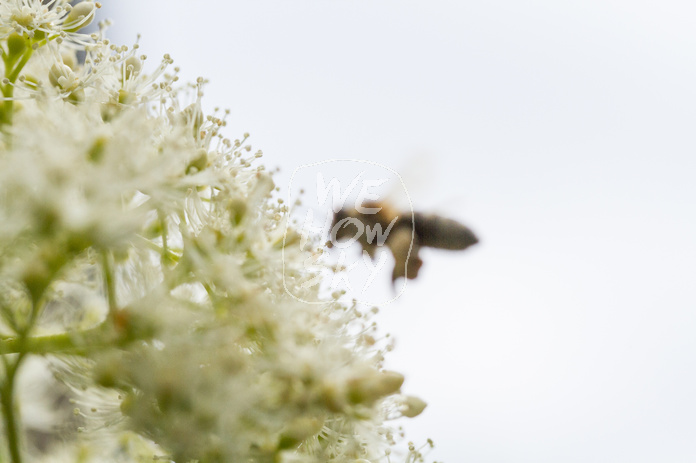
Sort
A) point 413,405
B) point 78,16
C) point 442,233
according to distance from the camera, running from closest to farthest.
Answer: point 413,405 < point 78,16 < point 442,233

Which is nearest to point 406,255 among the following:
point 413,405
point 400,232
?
point 400,232

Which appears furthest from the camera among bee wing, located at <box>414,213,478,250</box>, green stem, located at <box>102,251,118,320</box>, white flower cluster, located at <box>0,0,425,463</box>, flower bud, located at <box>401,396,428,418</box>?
bee wing, located at <box>414,213,478,250</box>

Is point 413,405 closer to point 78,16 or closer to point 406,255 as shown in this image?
point 406,255

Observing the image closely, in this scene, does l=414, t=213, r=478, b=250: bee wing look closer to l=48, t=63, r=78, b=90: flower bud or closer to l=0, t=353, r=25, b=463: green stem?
l=48, t=63, r=78, b=90: flower bud

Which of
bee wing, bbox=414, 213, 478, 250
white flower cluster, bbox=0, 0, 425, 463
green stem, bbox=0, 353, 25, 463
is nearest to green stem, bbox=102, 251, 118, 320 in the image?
white flower cluster, bbox=0, 0, 425, 463

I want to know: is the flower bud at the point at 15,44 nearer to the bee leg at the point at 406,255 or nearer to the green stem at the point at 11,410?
the green stem at the point at 11,410

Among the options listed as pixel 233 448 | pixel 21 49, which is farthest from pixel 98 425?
pixel 21 49

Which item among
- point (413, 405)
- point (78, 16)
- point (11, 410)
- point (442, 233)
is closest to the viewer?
point (11, 410)
